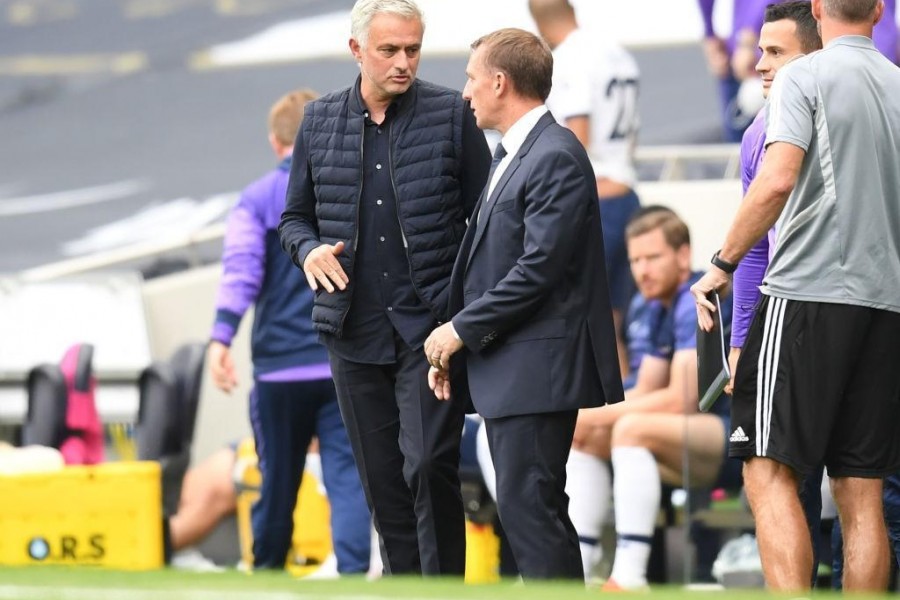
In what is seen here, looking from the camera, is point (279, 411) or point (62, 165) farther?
point (62, 165)

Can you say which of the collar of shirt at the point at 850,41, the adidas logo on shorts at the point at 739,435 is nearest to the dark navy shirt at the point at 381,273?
the adidas logo on shorts at the point at 739,435

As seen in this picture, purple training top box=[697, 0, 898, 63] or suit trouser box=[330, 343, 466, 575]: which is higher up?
purple training top box=[697, 0, 898, 63]

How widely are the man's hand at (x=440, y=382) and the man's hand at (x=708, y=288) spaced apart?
650 mm

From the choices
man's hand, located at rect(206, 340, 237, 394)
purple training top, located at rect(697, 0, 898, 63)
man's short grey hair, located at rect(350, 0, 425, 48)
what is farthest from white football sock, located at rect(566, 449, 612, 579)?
man's short grey hair, located at rect(350, 0, 425, 48)

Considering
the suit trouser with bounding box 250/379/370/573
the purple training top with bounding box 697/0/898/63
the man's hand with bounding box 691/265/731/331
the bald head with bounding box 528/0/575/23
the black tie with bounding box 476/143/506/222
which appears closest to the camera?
the man's hand with bounding box 691/265/731/331

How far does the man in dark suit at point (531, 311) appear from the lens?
4.35 m

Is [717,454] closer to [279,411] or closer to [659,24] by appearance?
[279,411]

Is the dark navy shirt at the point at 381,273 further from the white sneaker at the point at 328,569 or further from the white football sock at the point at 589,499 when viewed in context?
the white sneaker at the point at 328,569

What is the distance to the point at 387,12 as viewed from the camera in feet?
15.2

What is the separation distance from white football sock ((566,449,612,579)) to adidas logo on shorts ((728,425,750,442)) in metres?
1.86

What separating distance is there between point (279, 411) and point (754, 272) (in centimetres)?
221

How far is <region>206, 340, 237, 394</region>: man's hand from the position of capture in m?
6.23

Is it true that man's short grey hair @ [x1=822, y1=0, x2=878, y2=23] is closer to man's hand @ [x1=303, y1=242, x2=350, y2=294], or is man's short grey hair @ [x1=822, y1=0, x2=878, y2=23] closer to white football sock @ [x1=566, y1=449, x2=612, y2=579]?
man's hand @ [x1=303, y1=242, x2=350, y2=294]

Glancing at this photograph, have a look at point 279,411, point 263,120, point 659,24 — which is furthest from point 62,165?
point 279,411
